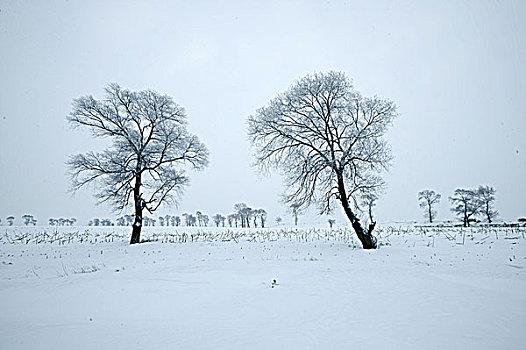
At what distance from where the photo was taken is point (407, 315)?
4836 millimetres

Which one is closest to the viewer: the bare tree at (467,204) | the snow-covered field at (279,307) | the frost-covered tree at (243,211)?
the snow-covered field at (279,307)

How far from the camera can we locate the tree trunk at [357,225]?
13.3 meters

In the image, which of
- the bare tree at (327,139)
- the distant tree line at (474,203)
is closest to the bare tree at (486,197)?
the distant tree line at (474,203)

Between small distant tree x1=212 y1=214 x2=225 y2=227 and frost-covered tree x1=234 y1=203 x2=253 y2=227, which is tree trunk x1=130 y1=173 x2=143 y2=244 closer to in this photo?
frost-covered tree x1=234 y1=203 x2=253 y2=227

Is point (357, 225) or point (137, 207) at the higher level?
point (137, 207)

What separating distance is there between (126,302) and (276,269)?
457 centimetres

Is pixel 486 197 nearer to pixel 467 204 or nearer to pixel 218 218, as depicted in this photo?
pixel 467 204

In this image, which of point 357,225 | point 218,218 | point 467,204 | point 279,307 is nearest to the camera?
point 279,307

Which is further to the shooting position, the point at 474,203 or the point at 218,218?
the point at 218,218

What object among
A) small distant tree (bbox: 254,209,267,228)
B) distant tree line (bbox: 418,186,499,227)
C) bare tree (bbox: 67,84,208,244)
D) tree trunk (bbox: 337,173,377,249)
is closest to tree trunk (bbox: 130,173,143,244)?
bare tree (bbox: 67,84,208,244)

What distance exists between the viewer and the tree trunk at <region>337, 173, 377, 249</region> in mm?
13344

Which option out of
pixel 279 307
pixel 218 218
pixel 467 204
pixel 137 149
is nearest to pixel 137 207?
pixel 137 149

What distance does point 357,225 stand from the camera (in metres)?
13.8

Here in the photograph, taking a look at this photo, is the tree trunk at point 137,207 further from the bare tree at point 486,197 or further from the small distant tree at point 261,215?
the small distant tree at point 261,215
